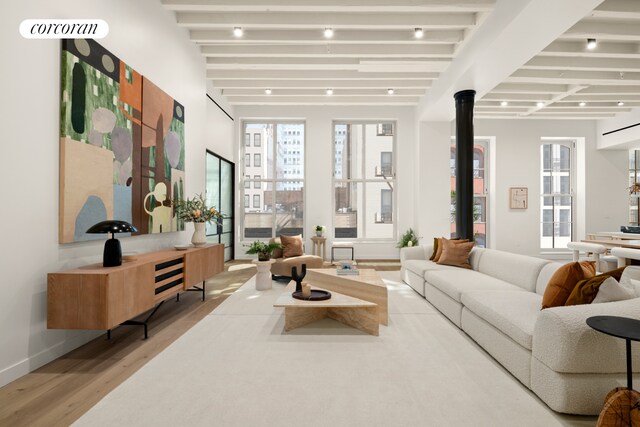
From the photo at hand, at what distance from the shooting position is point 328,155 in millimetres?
8695

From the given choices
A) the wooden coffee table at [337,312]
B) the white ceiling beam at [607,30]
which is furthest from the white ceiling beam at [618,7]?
the wooden coffee table at [337,312]

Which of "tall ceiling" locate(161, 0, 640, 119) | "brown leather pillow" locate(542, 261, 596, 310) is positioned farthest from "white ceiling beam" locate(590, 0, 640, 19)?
"brown leather pillow" locate(542, 261, 596, 310)

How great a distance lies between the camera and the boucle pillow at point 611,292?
2.20 metres

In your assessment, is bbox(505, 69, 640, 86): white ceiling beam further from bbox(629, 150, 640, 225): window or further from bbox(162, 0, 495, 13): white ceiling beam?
bbox(629, 150, 640, 225): window

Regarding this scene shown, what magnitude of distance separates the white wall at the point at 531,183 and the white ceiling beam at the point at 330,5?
554 cm

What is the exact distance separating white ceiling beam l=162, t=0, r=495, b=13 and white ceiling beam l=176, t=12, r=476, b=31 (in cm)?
29

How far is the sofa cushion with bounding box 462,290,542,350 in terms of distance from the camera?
91.2 inches

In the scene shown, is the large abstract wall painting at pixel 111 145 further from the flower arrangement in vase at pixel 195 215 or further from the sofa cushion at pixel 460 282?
the sofa cushion at pixel 460 282

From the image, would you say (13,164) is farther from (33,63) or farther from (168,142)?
(168,142)

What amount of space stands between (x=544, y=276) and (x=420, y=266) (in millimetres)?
1768

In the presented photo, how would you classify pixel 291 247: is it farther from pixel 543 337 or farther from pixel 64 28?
pixel 543 337

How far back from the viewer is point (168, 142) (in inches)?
179

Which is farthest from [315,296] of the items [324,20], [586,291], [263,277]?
[324,20]

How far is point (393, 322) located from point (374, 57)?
466 cm
